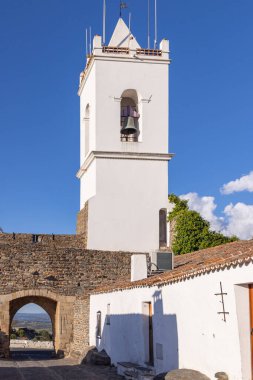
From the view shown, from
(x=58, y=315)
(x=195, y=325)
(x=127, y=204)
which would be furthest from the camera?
(x=127, y=204)

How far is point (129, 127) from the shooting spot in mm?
24750

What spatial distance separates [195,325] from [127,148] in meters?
14.5

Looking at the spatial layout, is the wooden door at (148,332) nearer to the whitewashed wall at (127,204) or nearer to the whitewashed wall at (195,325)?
the whitewashed wall at (195,325)

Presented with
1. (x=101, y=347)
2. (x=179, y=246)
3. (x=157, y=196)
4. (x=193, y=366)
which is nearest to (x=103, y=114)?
(x=157, y=196)

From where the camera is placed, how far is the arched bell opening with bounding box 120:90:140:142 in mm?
25047

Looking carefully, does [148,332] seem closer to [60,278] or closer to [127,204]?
[60,278]

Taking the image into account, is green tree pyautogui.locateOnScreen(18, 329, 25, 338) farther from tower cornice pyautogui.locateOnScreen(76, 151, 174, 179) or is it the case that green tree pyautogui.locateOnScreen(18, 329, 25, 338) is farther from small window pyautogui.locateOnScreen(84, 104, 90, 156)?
tower cornice pyautogui.locateOnScreen(76, 151, 174, 179)

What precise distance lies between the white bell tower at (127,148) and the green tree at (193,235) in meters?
1.23

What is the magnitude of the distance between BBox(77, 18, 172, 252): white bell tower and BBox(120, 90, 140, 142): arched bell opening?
4 centimetres

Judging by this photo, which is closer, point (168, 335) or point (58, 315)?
point (168, 335)

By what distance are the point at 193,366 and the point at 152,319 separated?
9.82ft

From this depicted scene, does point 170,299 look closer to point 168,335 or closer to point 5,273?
point 168,335

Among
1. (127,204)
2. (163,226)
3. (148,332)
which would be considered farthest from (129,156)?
(148,332)

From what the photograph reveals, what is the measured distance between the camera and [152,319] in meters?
14.2
